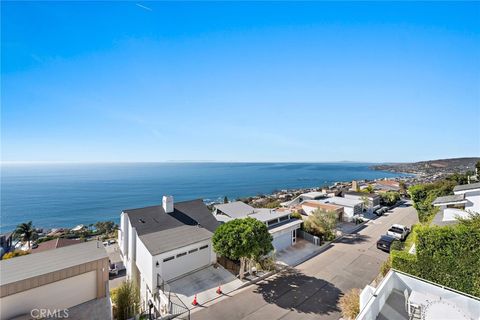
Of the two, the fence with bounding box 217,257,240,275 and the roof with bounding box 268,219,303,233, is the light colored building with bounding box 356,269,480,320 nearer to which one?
the fence with bounding box 217,257,240,275

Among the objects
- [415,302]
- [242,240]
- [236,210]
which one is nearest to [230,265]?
[242,240]

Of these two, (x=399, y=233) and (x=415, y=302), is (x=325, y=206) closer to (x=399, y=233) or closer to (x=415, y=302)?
(x=399, y=233)

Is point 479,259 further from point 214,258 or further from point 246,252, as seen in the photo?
point 214,258

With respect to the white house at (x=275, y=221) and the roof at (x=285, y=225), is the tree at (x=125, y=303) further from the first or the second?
the roof at (x=285, y=225)

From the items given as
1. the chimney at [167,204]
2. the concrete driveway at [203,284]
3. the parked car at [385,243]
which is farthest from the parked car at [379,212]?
the chimney at [167,204]

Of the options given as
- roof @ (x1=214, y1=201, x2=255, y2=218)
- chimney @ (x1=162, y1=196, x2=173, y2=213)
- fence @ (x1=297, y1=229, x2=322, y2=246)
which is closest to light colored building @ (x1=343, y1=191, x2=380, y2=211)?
fence @ (x1=297, y1=229, x2=322, y2=246)

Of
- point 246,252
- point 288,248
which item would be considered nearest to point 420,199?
point 288,248
